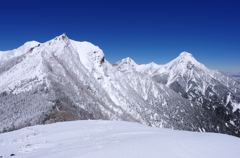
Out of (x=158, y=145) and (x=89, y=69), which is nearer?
(x=158, y=145)

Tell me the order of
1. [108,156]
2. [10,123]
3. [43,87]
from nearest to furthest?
[108,156], [10,123], [43,87]

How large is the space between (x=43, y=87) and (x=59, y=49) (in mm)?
41351

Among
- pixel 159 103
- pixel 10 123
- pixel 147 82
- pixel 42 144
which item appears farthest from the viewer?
pixel 147 82

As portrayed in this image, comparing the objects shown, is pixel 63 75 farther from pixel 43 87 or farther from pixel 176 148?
pixel 176 148

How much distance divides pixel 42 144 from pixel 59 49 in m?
79.3

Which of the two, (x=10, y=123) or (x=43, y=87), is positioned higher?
(x=43, y=87)

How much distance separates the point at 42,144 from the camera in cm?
804

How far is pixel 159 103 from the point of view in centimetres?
16362

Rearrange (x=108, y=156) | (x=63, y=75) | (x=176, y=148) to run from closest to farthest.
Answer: (x=108, y=156) < (x=176, y=148) < (x=63, y=75)

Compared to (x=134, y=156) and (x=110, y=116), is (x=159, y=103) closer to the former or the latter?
(x=110, y=116)

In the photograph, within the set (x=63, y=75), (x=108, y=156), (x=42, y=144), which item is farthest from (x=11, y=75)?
(x=108, y=156)

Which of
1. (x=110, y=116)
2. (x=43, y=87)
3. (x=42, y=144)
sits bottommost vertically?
(x=110, y=116)

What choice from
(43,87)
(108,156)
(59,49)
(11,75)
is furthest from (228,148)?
(59,49)

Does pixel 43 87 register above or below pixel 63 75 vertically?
below
